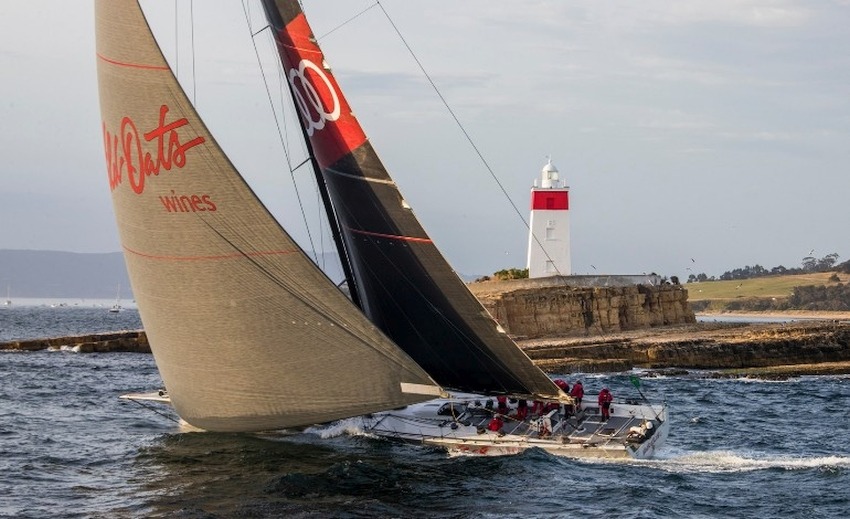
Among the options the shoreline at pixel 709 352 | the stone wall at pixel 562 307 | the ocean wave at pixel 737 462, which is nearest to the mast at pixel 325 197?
the ocean wave at pixel 737 462

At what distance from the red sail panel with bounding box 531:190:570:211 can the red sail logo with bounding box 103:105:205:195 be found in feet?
124

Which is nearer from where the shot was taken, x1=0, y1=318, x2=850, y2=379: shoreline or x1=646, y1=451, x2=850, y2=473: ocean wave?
x1=646, y1=451, x2=850, y2=473: ocean wave

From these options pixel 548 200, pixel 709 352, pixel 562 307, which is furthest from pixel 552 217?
pixel 709 352

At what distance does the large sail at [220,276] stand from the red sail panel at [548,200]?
36.5 m

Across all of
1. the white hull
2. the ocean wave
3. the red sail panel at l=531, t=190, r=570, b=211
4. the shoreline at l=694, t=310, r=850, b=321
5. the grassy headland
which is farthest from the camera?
the grassy headland

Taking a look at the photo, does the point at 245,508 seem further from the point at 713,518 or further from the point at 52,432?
the point at 52,432

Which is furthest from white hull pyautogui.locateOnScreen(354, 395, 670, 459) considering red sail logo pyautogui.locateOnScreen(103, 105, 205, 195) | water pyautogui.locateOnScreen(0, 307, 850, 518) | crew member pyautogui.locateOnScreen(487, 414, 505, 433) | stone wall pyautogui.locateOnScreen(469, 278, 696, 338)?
stone wall pyautogui.locateOnScreen(469, 278, 696, 338)

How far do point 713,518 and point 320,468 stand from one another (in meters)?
7.52

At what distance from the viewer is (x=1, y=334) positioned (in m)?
85.3

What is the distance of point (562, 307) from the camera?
193 feet

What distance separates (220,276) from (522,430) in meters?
7.17

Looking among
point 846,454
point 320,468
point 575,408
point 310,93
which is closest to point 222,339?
point 320,468

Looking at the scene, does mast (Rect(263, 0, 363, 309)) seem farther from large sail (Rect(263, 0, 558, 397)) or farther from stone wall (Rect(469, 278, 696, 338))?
stone wall (Rect(469, 278, 696, 338))

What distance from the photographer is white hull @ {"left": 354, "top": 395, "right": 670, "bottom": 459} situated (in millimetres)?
25125
